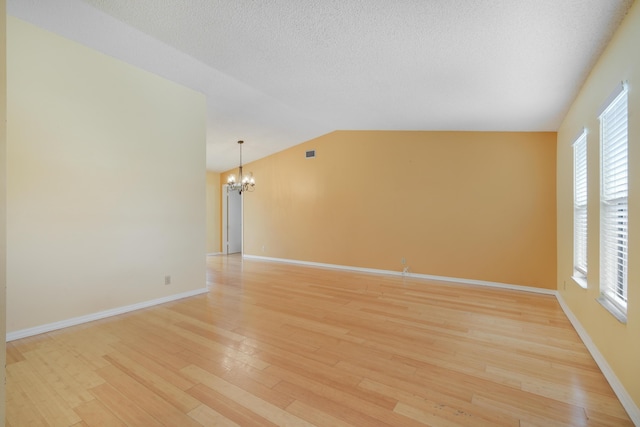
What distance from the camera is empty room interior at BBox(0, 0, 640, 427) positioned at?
5.98ft

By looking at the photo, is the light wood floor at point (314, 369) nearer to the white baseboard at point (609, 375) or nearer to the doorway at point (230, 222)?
the white baseboard at point (609, 375)

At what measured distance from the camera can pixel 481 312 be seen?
3504mm

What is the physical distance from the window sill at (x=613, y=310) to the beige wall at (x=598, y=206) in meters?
0.05

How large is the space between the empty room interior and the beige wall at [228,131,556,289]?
0.13ft

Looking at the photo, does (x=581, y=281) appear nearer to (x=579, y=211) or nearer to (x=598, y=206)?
(x=579, y=211)

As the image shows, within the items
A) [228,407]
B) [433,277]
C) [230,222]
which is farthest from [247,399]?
[230,222]

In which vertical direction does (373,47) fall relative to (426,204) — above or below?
above

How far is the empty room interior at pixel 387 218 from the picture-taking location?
1.82m

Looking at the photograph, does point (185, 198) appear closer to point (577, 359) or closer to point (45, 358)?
point (45, 358)

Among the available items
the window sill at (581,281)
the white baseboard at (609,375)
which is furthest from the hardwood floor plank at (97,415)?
the window sill at (581,281)

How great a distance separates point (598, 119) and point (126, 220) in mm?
4760

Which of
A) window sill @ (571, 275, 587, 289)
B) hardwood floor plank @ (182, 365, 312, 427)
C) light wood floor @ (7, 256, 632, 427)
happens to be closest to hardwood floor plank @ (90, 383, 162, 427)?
light wood floor @ (7, 256, 632, 427)

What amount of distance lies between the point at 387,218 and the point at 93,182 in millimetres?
4507

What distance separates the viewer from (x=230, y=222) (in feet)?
28.8
